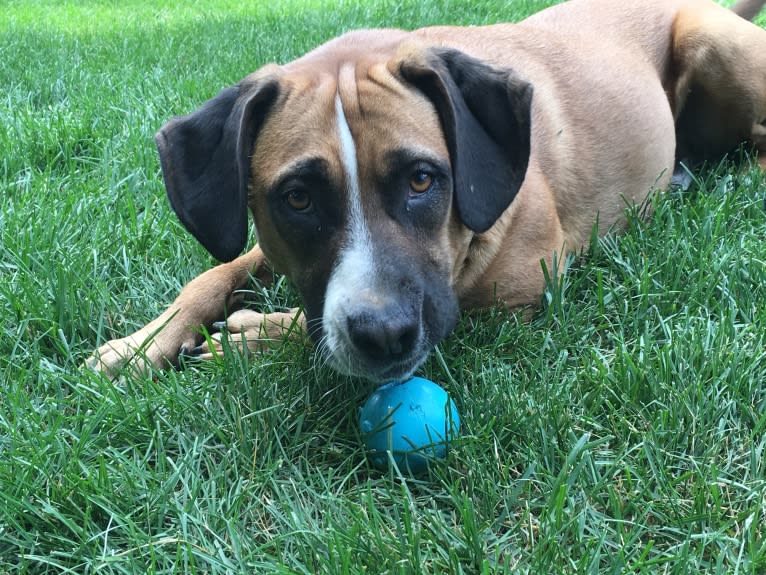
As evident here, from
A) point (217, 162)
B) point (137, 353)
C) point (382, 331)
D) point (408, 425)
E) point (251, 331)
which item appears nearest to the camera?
point (382, 331)

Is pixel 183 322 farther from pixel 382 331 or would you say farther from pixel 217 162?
pixel 382 331

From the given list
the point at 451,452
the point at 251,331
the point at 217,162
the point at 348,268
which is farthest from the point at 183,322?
the point at 451,452

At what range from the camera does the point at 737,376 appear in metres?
2.65

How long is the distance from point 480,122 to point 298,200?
0.73 m

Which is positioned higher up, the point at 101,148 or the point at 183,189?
the point at 183,189

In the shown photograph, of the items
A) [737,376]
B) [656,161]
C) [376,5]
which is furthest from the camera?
[376,5]

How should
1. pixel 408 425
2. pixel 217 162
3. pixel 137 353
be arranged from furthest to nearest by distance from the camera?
pixel 137 353 → pixel 217 162 → pixel 408 425

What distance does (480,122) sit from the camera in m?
2.85

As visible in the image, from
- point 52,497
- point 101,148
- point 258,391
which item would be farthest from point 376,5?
point 52,497

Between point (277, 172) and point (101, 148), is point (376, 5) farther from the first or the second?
point (277, 172)

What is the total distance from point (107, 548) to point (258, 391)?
0.75m

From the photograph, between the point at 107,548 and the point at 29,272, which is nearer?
the point at 107,548

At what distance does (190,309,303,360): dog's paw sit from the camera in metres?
3.01

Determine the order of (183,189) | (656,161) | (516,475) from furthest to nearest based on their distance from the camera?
(656,161) → (183,189) → (516,475)
